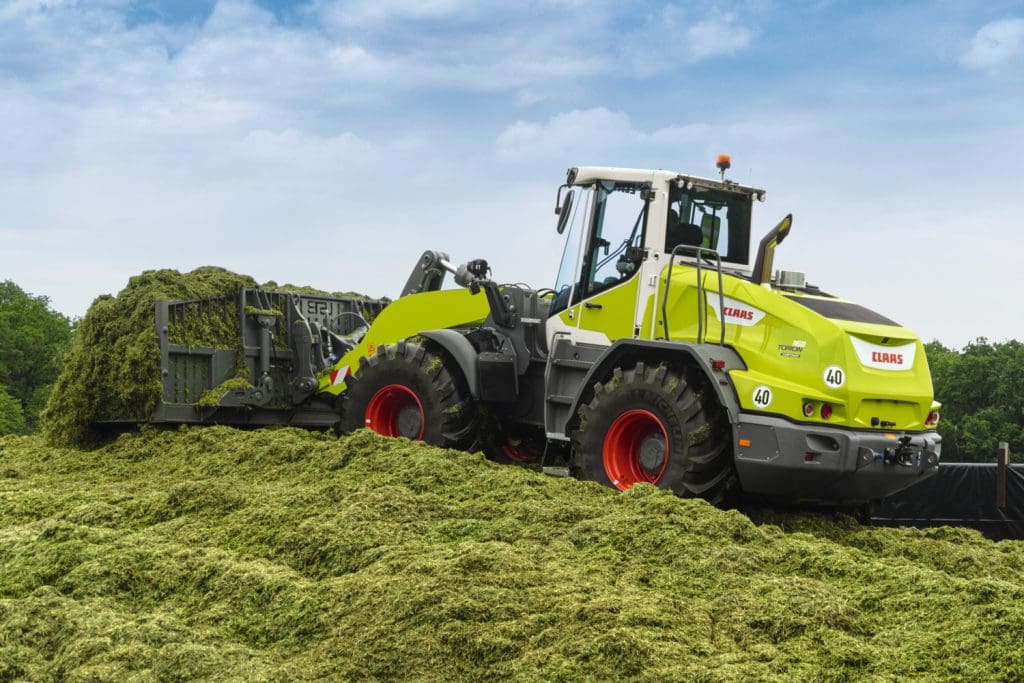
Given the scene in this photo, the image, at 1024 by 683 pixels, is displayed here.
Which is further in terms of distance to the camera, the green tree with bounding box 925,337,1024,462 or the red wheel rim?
the green tree with bounding box 925,337,1024,462

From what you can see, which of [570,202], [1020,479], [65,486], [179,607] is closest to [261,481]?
[65,486]

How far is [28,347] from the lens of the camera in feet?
142

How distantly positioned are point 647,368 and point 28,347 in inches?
1546

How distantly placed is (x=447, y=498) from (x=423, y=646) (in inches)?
100

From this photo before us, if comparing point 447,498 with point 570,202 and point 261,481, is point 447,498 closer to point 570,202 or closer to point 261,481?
point 261,481

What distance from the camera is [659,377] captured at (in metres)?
8.84

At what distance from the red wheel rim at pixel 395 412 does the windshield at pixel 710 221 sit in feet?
10.00

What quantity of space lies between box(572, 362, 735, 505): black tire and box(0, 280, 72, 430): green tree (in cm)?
3624

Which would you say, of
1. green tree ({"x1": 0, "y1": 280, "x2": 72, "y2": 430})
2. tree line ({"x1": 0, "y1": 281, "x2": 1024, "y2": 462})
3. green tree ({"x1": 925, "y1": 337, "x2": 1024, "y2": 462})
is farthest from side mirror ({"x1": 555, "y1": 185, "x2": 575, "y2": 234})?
green tree ({"x1": 925, "y1": 337, "x2": 1024, "y2": 462})

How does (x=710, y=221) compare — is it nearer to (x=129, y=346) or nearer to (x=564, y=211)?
(x=564, y=211)

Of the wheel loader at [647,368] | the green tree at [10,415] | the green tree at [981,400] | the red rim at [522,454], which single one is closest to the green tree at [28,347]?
the green tree at [10,415]

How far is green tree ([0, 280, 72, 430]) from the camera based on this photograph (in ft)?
139

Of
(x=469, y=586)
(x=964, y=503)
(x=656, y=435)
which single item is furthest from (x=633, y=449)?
(x=964, y=503)

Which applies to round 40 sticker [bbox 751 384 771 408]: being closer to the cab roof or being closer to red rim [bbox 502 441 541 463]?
the cab roof
